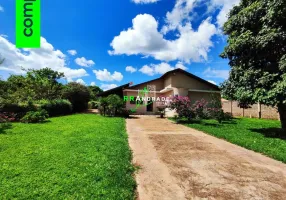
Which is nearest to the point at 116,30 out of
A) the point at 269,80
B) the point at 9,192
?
the point at 269,80

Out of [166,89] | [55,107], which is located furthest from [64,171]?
[166,89]

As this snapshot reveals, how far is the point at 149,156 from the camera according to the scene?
18.1 feet

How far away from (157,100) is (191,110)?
8754 millimetres

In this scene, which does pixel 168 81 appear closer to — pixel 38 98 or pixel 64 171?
pixel 38 98

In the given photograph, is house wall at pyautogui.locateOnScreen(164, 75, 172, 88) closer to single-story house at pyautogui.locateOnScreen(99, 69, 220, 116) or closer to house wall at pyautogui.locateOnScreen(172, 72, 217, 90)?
single-story house at pyautogui.locateOnScreen(99, 69, 220, 116)

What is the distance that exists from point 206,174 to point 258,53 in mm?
7599

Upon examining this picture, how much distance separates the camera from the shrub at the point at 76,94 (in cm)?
2203

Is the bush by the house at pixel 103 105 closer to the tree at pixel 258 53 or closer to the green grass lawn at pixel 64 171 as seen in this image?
the tree at pixel 258 53

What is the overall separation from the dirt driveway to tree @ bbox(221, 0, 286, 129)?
3.32 metres

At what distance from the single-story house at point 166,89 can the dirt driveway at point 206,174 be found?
13488 mm

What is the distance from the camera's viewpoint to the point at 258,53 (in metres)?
8.92

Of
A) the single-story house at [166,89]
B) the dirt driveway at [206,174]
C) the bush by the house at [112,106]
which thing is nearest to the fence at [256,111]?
the single-story house at [166,89]

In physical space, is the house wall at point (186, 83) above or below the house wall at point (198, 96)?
above

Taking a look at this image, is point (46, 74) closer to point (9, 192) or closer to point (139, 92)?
point (139, 92)
